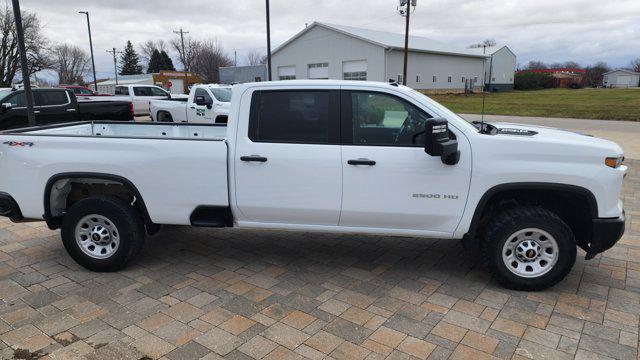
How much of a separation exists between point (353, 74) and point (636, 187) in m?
34.9

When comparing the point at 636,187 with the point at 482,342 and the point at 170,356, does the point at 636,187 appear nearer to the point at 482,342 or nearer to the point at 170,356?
the point at 482,342

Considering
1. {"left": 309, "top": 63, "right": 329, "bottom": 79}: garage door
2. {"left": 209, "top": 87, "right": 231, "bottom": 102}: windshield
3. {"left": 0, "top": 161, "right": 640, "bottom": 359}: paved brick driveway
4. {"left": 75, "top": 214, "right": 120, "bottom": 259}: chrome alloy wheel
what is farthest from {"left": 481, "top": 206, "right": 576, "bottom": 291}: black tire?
{"left": 309, "top": 63, "right": 329, "bottom": 79}: garage door

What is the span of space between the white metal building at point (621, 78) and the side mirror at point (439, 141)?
120 m

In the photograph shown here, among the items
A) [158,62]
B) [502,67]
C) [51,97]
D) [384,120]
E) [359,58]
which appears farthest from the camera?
[158,62]

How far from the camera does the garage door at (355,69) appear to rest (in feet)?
133

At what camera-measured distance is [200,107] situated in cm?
1547

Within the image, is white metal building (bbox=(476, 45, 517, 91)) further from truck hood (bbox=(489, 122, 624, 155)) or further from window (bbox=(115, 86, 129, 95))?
truck hood (bbox=(489, 122, 624, 155))

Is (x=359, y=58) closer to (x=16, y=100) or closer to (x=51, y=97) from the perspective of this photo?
(x=51, y=97)

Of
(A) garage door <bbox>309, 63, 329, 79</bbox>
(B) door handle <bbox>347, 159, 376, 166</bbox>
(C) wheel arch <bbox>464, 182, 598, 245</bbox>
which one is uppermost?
(A) garage door <bbox>309, 63, 329, 79</bbox>

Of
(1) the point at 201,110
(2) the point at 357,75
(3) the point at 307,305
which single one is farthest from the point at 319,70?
(3) the point at 307,305

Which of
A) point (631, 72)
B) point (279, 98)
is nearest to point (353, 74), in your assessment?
point (279, 98)

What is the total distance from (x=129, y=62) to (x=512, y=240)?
108 meters

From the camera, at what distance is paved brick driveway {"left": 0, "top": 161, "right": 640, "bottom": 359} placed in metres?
3.29

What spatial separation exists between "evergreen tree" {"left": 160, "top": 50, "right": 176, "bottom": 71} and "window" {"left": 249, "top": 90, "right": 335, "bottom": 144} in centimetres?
9699
